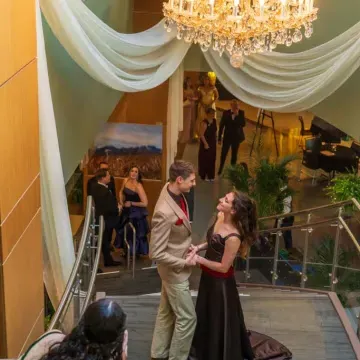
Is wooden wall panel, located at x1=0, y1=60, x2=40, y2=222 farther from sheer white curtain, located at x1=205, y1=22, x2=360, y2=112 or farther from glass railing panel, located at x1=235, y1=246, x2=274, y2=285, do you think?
glass railing panel, located at x1=235, y1=246, x2=274, y2=285

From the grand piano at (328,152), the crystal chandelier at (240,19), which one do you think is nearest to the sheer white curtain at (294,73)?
the crystal chandelier at (240,19)

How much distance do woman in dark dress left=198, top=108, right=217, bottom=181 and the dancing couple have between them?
7.05 m

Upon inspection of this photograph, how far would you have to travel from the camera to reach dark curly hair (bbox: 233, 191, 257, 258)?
396 cm

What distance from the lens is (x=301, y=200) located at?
11.9 meters

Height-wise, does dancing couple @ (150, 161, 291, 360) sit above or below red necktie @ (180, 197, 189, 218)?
below

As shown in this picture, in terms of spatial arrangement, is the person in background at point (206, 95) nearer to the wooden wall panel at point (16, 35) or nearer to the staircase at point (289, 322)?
the staircase at point (289, 322)

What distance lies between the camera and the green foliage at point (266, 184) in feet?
28.3

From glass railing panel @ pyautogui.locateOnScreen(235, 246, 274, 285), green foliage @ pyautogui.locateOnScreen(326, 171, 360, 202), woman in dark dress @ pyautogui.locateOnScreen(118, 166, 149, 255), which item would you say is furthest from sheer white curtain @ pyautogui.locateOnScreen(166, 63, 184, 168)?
green foliage @ pyautogui.locateOnScreen(326, 171, 360, 202)

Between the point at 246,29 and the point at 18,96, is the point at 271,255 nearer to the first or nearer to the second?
the point at 246,29

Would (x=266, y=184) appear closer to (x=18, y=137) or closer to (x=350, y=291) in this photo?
(x=350, y=291)

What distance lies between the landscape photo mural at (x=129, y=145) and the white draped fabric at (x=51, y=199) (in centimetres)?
454

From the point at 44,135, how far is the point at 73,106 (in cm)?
176

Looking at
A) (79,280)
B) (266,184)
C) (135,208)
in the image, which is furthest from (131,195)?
(79,280)

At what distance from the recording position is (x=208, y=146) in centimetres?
1147
